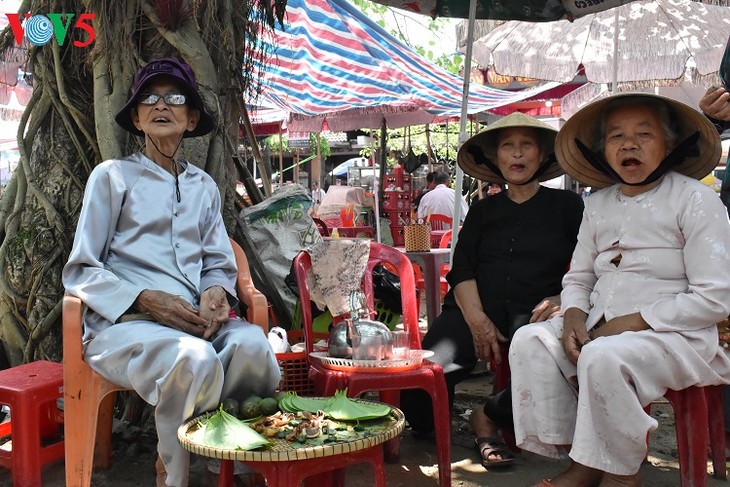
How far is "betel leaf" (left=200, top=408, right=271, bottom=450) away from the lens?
2148mm

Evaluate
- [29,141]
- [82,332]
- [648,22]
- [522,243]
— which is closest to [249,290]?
[82,332]

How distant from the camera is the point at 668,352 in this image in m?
2.62

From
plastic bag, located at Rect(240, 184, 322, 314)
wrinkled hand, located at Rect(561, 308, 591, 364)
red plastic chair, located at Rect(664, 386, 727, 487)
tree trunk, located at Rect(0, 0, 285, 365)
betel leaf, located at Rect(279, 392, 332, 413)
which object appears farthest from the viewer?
plastic bag, located at Rect(240, 184, 322, 314)

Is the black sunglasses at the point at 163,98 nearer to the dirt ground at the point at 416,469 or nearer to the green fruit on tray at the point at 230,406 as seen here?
the green fruit on tray at the point at 230,406

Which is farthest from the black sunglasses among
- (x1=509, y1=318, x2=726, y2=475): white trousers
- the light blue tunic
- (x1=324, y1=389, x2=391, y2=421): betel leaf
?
(x1=509, y1=318, x2=726, y2=475): white trousers

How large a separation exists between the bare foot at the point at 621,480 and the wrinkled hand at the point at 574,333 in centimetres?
46

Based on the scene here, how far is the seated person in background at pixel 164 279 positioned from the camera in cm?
257

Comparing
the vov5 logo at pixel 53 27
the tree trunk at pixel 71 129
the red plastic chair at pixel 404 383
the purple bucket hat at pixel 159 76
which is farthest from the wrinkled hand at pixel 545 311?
the vov5 logo at pixel 53 27

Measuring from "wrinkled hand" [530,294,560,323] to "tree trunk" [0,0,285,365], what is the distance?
75.3 inches

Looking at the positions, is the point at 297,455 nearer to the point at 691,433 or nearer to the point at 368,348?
the point at 368,348

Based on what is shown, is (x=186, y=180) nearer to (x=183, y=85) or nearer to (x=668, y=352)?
(x=183, y=85)

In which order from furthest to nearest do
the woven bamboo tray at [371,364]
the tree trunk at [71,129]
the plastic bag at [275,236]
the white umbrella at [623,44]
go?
→ the white umbrella at [623,44] → the plastic bag at [275,236] → the tree trunk at [71,129] → the woven bamboo tray at [371,364]

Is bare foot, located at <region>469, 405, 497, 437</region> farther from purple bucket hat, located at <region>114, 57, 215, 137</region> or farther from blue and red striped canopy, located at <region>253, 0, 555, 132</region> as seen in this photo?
blue and red striped canopy, located at <region>253, 0, 555, 132</region>

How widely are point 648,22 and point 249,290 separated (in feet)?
21.6
